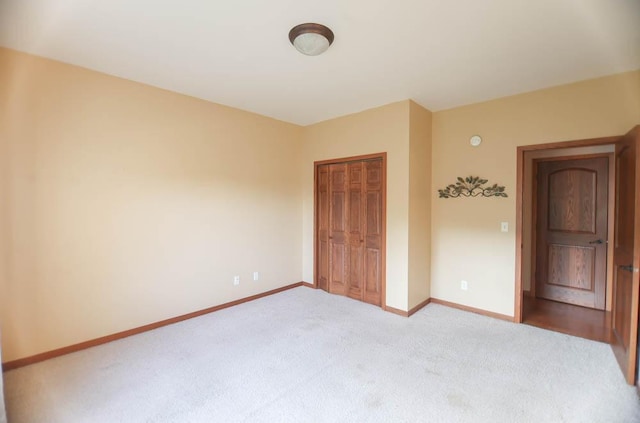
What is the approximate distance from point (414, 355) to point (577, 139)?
2.69 meters

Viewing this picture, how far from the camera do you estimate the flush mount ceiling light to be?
2.03 meters

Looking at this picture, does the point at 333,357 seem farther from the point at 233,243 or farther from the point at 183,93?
the point at 183,93

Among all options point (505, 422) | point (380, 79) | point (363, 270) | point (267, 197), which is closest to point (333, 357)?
point (505, 422)

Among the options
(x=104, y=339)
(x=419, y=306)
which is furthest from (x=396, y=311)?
(x=104, y=339)

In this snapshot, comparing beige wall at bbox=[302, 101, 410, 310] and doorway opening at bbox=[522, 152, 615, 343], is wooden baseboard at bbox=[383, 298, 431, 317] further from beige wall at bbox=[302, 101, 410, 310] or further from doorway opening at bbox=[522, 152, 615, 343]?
doorway opening at bbox=[522, 152, 615, 343]

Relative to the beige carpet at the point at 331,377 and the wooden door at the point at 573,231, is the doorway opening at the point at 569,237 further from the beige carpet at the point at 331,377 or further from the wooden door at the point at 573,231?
the beige carpet at the point at 331,377

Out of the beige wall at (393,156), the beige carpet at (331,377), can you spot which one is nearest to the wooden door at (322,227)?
the beige wall at (393,156)

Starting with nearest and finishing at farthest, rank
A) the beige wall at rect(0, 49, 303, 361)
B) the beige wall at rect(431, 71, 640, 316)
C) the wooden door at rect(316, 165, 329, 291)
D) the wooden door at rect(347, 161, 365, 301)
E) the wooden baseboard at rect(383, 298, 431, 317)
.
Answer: the beige wall at rect(0, 49, 303, 361), the beige wall at rect(431, 71, 640, 316), the wooden baseboard at rect(383, 298, 431, 317), the wooden door at rect(347, 161, 365, 301), the wooden door at rect(316, 165, 329, 291)

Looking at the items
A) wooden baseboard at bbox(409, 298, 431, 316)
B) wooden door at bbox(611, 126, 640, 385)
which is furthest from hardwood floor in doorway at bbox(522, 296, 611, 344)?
wooden baseboard at bbox(409, 298, 431, 316)

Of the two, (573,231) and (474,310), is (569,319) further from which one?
(573,231)

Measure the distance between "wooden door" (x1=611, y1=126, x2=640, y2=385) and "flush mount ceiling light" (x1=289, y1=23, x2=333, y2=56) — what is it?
2.40 meters

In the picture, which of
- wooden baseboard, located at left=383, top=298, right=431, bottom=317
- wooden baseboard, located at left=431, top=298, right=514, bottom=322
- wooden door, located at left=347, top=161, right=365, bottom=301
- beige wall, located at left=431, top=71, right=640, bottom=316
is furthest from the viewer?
wooden door, located at left=347, top=161, right=365, bottom=301

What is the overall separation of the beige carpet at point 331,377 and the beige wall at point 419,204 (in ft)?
2.01

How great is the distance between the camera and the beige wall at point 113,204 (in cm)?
239
